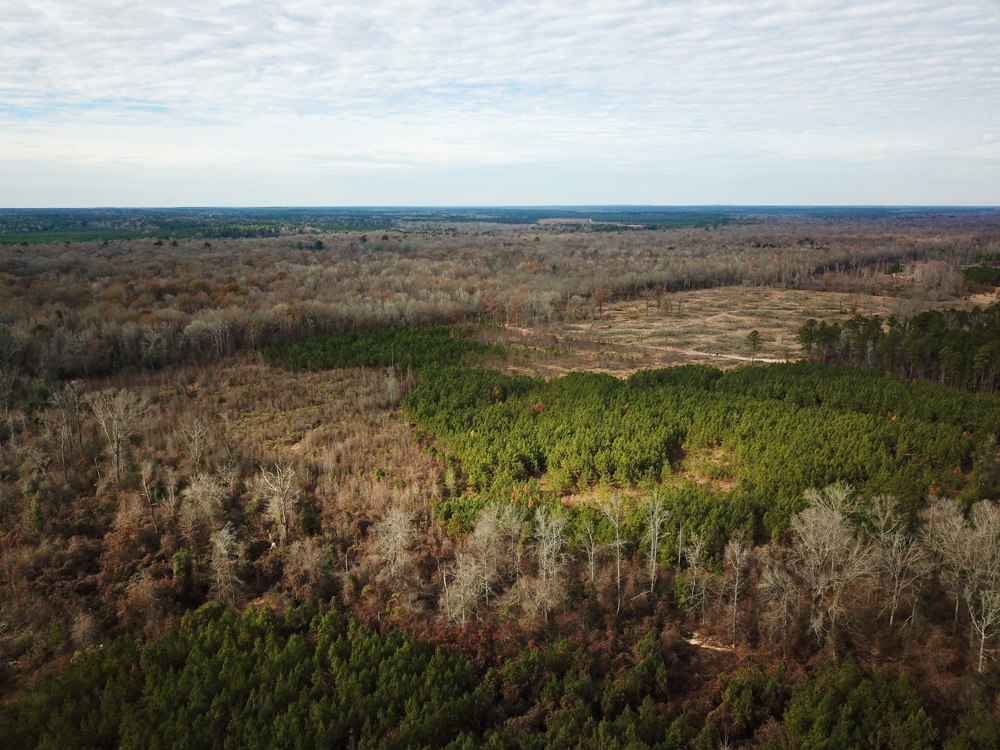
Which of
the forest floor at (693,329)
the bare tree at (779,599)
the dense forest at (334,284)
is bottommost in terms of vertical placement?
the bare tree at (779,599)

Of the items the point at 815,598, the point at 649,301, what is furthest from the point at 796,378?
the point at 649,301

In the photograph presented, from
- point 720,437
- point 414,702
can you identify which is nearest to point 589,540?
point 414,702

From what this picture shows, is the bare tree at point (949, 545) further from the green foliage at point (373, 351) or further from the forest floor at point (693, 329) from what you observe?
the green foliage at point (373, 351)

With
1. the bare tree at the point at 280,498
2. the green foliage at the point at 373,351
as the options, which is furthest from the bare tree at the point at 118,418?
the green foliage at the point at 373,351

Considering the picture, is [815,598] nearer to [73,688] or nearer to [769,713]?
[769,713]

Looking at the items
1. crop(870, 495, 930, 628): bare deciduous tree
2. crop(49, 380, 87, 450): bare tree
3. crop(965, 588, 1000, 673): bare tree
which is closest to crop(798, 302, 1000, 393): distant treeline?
crop(870, 495, 930, 628): bare deciduous tree

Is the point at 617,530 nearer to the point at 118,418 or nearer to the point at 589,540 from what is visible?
the point at 589,540
